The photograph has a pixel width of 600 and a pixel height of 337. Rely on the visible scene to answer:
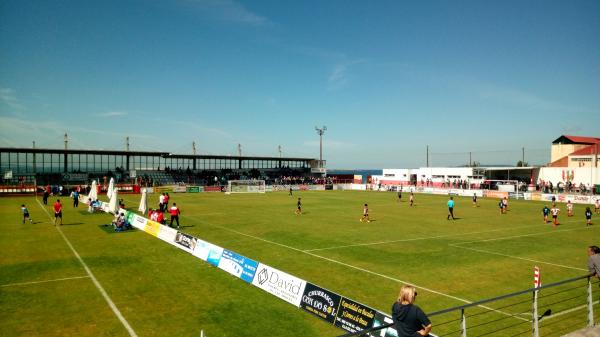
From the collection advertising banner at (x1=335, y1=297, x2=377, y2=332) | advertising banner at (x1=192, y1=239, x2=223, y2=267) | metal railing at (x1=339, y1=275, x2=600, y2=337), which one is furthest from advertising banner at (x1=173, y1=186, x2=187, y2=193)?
metal railing at (x1=339, y1=275, x2=600, y2=337)

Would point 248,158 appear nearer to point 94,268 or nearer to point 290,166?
point 290,166

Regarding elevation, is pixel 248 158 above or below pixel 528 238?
above

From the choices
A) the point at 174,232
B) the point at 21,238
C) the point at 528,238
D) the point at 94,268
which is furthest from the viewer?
the point at 528,238

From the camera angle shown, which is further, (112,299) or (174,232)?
(174,232)

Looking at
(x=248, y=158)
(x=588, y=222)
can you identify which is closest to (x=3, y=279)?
(x=588, y=222)

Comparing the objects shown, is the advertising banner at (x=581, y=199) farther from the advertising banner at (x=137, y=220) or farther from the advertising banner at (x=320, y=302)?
the advertising banner at (x=137, y=220)

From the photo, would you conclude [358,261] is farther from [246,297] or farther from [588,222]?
[588,222]

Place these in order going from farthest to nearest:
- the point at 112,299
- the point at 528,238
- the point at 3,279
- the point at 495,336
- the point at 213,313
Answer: the point at 528,238, the point at 3,279, the point at 112,299, the point at 213,313, the point at 495,336

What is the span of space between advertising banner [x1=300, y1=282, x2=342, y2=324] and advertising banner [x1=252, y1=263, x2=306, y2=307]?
0.27m

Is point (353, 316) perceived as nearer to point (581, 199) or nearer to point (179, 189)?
point (581, 199)

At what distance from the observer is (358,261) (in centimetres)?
1788

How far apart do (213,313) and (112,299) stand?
3716mm

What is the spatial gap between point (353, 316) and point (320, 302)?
1.36 meters

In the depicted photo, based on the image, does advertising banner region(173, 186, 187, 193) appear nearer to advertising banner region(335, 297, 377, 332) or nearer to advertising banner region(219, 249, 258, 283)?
advertising banner region(219, 249, 258, 283)
